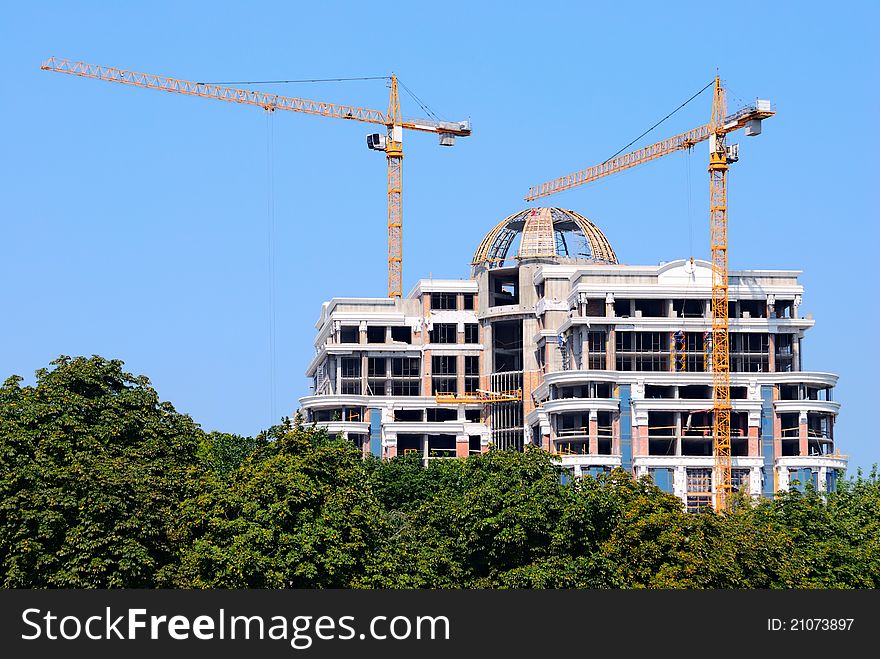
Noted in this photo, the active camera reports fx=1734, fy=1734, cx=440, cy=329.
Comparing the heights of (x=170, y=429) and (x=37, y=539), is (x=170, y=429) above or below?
above

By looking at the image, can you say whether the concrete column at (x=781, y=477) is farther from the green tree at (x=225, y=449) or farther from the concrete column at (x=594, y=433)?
the green tree at (x=225, y=449)

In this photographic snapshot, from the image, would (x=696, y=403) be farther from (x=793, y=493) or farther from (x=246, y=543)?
(x=246, y=543)

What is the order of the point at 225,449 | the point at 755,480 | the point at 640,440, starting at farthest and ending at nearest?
the point at 640,440 < the point at 755,480 < the point at 225,449

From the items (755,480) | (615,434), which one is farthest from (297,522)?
(755,480)

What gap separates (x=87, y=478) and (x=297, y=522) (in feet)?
34.7

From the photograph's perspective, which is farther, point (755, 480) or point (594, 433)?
point (594, 433)

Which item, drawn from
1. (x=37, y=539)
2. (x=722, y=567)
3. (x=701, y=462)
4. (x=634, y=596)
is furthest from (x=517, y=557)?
(x=701, y=462)

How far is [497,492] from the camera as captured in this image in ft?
302

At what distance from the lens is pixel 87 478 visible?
85625 millimetres

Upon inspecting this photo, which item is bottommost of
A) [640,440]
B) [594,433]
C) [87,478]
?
[87,478]

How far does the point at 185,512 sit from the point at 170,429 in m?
13.3

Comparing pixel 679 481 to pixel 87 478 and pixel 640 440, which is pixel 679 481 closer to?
pixel 640 440

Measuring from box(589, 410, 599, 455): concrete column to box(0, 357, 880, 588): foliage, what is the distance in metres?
92.5

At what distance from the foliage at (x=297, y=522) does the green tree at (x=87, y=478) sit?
0.10 metres
